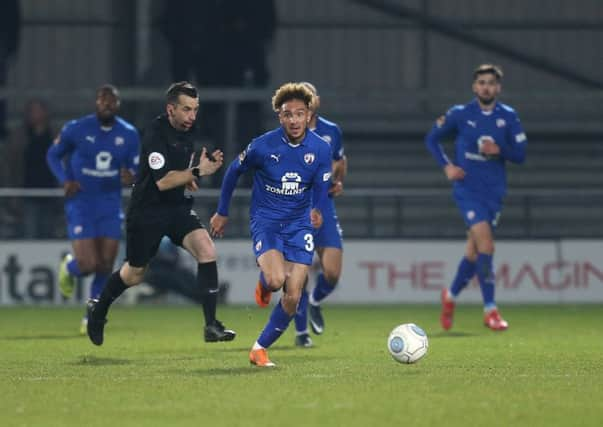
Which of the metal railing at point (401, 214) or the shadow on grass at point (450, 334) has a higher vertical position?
the metal railing at point (401, 214)

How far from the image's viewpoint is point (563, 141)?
74.8 ft

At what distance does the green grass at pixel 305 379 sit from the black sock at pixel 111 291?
355 mm

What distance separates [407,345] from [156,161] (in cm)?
236

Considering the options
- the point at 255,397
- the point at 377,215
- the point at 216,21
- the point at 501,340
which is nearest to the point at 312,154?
the point at 255,397

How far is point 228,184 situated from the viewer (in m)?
9.79

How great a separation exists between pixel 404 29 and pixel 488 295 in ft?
35.8

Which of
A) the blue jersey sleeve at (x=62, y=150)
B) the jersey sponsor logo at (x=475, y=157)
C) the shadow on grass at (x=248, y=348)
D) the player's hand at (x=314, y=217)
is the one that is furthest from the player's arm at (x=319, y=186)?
the blue jersey sleeve at (x=62, y=150)

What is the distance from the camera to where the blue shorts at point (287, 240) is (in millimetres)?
9625

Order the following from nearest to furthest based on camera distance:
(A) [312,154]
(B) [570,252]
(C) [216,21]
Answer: (A) [312,154], (B) [570,252], (C) [216,21]

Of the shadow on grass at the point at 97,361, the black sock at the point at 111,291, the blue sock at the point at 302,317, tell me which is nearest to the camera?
the shadow on grass at the point at 97,361

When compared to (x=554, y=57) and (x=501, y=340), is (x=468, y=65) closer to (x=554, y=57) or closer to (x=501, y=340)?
(x=554, y=57)

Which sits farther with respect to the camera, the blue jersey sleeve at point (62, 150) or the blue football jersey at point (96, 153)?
the blue jersey sleeve at point (62, 150)

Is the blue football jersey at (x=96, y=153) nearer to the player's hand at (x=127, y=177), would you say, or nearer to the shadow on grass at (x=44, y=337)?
the player's hand at (x=127, y=177)

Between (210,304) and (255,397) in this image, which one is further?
(210,304)
